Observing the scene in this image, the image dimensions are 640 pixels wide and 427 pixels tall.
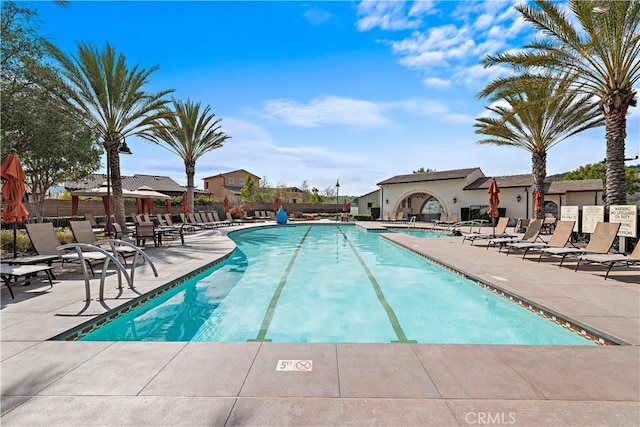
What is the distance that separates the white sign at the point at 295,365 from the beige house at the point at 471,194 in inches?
1087

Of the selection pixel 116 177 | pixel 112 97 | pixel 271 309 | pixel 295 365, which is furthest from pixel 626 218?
pixel 112 97

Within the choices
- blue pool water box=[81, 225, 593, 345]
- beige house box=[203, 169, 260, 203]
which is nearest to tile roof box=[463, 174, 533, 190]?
blue pool water box=[81, 225, 593, 345]

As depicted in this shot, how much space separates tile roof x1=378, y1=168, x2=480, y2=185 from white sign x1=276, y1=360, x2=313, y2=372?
96.8ft

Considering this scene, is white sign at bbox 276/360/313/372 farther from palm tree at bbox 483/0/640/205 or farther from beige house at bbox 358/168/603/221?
beige house at bbox 358/168/603/221

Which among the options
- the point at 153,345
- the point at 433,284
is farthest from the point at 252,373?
the point at 433,284

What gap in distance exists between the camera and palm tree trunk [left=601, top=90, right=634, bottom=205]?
10.1 meters

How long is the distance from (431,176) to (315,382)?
105 ft

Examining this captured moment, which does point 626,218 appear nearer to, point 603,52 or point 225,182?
point 603,52

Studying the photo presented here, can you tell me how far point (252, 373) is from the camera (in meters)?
3.12

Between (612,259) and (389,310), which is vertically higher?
(612,259)

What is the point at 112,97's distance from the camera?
14672 millimetres

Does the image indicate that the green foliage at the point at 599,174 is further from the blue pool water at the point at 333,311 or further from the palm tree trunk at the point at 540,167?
the blue pool water at the point at 333,311

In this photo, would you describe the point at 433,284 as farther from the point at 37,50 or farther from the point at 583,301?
the point at 37,50

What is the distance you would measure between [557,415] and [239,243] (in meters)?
14.8
